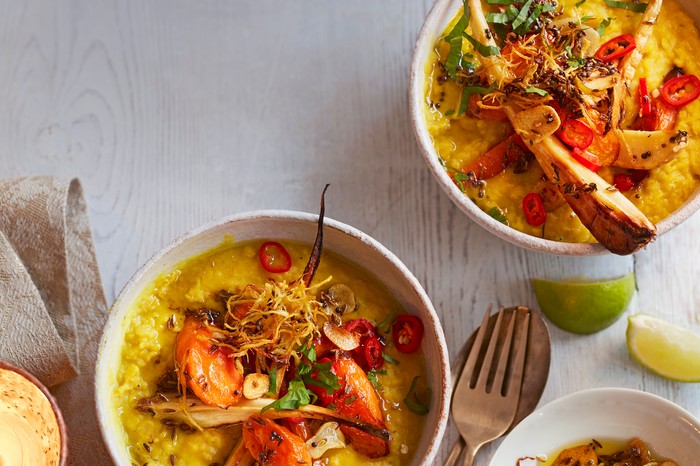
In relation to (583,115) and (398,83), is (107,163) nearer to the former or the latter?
(398,83)

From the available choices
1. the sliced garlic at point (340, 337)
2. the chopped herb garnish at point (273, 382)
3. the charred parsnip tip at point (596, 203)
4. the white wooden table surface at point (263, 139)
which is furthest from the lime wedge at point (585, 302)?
the chopped herb garnish at point (273, 382)

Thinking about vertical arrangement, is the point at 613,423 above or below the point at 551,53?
below

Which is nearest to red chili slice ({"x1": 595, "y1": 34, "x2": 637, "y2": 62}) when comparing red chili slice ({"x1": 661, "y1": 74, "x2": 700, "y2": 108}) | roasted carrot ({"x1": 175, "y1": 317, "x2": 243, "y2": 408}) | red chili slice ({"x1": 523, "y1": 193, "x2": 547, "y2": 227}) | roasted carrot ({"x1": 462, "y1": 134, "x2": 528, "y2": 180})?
red chili slice ({"x1": 661, "y1": 74, "x2": 700, "y2": 108})

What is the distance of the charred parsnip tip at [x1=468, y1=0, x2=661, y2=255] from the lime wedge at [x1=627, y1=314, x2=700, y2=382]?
0.60 metres

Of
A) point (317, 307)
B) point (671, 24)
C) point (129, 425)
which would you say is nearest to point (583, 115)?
point (671, 24)

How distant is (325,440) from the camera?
2.87 m

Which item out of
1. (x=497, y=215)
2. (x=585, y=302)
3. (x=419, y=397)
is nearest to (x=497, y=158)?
(x=497, y=215)

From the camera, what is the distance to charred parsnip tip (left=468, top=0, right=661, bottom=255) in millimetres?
2881

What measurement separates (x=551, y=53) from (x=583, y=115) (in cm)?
25

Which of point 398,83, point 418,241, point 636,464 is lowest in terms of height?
point 636,464

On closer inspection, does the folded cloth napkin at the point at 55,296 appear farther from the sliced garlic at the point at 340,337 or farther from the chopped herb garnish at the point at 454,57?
the chopped herb garnish at the point at 454,57

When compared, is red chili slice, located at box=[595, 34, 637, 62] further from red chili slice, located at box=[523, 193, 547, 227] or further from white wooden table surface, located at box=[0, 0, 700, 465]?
white wooden table surface, located at box=[0, 0, 700, 465]

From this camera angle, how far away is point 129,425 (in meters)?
2.93

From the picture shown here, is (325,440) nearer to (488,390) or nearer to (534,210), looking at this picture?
(488,390)
